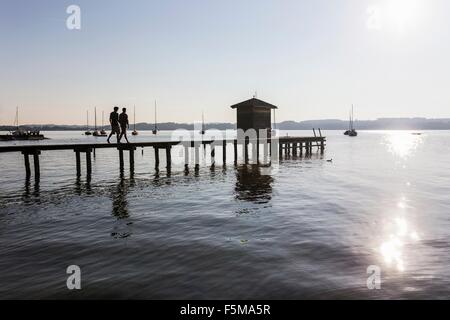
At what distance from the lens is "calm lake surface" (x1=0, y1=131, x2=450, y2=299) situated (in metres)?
7.04

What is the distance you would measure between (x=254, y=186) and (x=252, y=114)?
17224mm

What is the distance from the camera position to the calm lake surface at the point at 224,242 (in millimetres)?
7035

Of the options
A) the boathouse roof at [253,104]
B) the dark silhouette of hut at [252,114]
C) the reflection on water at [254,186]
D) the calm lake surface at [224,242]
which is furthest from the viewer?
the dark silhouette of hut at [252,114]

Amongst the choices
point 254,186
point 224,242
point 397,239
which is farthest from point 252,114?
point 224,242

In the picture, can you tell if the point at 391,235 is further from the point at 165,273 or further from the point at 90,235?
the point at 90,235

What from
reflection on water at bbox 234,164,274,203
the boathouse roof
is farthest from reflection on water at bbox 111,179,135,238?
the boathouse roof

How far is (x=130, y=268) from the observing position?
796 cm

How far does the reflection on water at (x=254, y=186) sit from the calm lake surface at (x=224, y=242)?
182 millimetres

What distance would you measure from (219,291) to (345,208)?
29.6 ft

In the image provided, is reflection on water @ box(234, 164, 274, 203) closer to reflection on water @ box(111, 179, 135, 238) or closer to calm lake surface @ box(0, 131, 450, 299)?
calm lake surface @ box(0, 131, 450, 299)

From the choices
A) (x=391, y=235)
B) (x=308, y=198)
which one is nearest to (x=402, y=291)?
(x=391, y=235)

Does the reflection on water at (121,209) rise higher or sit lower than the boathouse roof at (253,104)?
lower

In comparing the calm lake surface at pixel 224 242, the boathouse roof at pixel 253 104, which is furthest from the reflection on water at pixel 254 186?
the boathouse roof at pixel 253 104

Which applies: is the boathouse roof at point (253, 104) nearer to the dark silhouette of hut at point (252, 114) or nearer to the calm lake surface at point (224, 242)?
the dark silhouette of hut at point (252, 114)
